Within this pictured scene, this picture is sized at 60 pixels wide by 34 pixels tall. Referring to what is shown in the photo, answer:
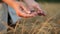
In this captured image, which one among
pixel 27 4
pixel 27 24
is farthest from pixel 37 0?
pixel 27 24

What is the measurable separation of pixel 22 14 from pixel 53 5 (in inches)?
8.8

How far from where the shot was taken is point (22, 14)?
947 mm

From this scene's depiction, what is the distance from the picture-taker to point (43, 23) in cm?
94

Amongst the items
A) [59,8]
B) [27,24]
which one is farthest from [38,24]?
[59,8]

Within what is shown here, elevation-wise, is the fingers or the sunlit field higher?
the fingers

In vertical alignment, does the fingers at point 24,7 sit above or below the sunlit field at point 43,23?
above

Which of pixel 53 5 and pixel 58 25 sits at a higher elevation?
pixel 53 5

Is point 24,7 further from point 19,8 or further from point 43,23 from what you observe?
point 43,23

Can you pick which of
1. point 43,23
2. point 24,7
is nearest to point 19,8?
point 24,7

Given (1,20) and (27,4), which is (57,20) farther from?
(1,20)

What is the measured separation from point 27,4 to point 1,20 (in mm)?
209

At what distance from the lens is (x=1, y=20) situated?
0.90 m

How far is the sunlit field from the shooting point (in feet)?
2.98

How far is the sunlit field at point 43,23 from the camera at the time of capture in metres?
0.91
